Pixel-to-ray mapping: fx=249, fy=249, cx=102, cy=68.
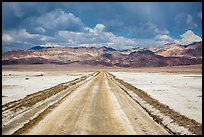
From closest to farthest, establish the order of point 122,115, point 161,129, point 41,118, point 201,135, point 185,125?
point 201,135, point 161,129, point 185,125, point 41,118, point 122,115

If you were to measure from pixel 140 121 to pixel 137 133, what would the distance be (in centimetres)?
274

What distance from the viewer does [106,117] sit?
15.4 m

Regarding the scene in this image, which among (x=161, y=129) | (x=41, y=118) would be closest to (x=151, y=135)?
(x=161, y=129)

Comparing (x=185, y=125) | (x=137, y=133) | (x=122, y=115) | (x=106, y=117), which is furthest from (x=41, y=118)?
(x=185, y=125)

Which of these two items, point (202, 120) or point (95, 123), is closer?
point (95, 123)

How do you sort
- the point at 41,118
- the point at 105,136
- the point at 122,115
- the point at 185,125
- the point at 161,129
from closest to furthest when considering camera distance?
the point at 105,136, the point at 161,129, the point at 185,125, the point at 41,118, the point at 122,115

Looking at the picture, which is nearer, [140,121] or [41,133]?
[41,133]

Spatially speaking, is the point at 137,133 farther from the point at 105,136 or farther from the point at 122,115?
the point at 122,115

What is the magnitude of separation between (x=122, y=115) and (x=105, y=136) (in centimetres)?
501

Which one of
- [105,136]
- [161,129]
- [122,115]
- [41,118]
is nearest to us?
[105,136]

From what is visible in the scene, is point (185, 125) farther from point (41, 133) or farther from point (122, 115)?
point (41, 133)

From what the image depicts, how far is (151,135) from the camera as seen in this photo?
1164cm

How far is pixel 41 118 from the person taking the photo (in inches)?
587

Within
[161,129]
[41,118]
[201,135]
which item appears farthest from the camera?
[41,118]
